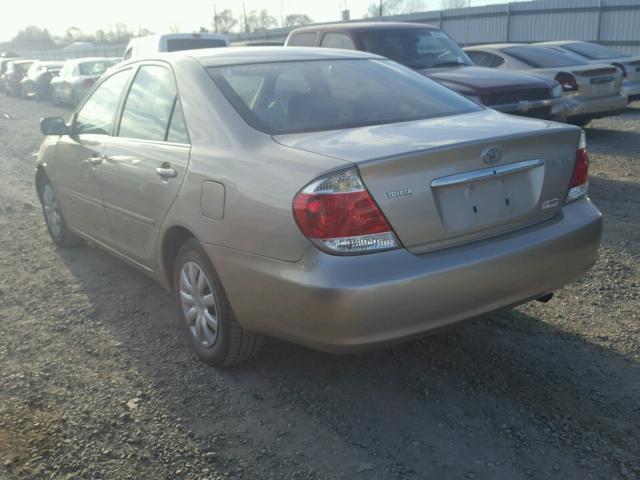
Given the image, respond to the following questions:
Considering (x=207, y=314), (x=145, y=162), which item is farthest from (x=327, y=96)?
(x=207, y=314)

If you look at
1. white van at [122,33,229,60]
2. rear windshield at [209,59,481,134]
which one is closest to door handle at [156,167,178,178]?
rear windshield at [209,59,481,134]

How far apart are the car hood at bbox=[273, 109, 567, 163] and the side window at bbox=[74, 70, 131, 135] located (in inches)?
76.4

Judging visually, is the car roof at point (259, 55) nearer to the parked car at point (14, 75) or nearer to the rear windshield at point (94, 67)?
the rear windshield at point (94, 67)

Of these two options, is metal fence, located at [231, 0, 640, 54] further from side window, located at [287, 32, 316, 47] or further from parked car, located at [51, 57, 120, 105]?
side window, located at [287, 32, 316, 47]

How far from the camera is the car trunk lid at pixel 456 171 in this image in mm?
3080

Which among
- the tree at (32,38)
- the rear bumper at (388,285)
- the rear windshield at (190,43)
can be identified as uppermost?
the rear windshield at (190,43)

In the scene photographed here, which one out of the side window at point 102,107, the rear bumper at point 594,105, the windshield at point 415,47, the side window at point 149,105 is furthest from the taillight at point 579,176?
the rear bumper at point 594,105

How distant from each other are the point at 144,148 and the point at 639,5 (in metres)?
19.7

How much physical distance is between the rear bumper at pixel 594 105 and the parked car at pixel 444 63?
76.1 inches

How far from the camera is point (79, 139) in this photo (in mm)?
5336

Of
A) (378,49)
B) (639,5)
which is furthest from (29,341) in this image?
(639,5)

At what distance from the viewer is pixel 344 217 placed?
301cm

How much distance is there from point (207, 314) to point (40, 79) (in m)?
25.5

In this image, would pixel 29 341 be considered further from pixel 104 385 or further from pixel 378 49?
pixel 378 49
